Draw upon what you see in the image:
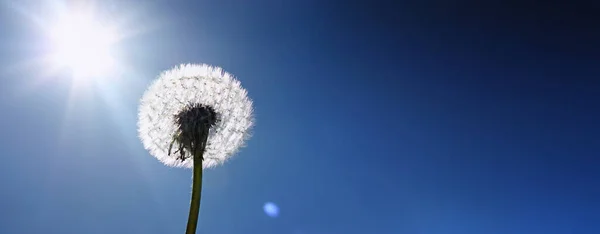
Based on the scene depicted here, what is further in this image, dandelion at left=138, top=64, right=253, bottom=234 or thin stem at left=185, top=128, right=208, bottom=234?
dandelion at left=138, top=64, right=253, bottom=234

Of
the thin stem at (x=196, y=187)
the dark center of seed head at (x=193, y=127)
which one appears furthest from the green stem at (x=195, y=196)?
the dark center of seed head at (x=193, y=127)

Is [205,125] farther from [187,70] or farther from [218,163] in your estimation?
[187,70]

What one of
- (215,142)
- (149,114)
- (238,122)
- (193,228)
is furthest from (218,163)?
(193,228)

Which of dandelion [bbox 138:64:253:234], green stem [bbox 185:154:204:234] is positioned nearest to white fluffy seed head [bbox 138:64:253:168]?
dandelion [bbox 138:64:253:234]

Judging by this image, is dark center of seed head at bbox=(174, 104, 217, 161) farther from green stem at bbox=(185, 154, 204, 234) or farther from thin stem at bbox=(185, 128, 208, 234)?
green stem at bbox=(185, 154, 204, 234)

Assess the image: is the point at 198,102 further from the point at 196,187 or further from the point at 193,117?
the point at 196,187

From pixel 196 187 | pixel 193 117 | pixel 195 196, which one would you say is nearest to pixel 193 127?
pixel 193 117

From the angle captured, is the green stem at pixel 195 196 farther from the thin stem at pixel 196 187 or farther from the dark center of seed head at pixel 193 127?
the dark center of seed head at pixel 193 127
